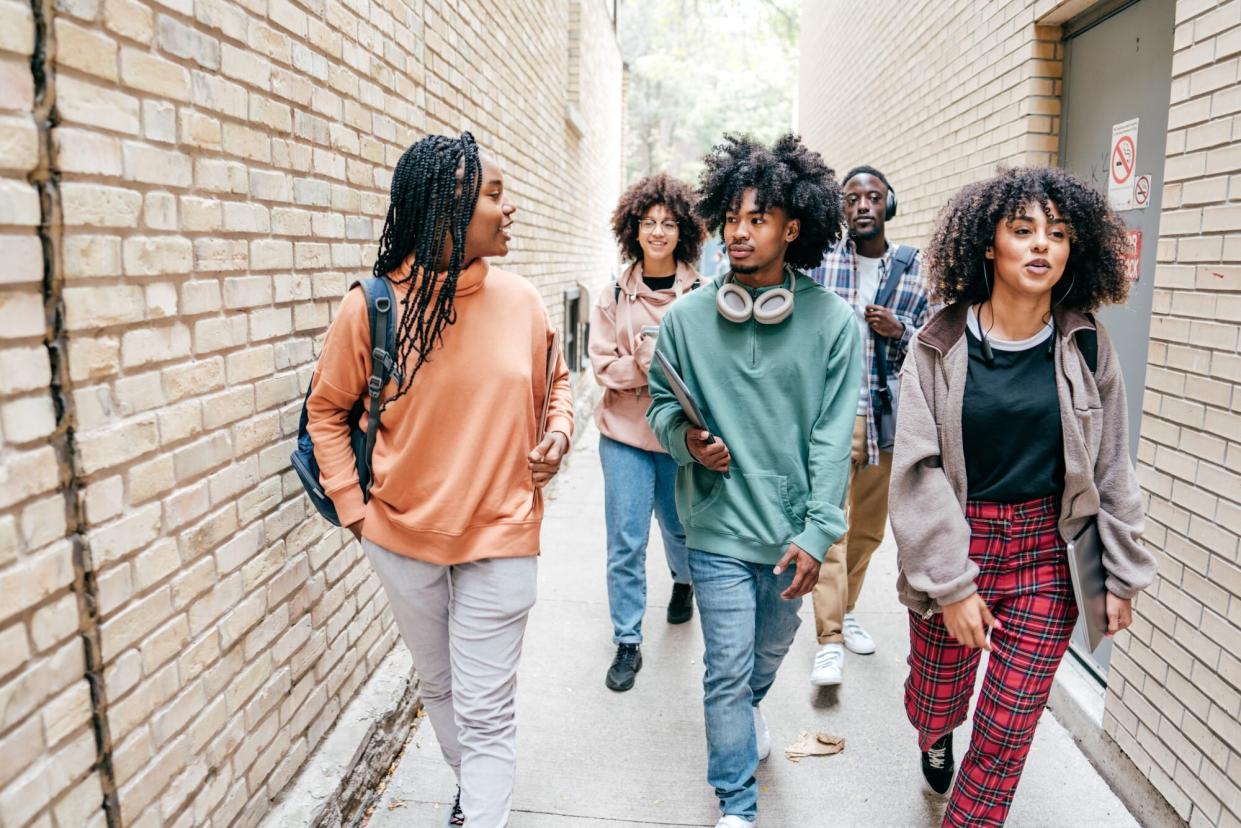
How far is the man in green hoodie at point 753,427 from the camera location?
2.65m

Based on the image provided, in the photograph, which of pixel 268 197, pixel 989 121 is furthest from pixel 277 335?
pixel 989 121

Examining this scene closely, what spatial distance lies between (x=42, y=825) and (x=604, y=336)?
291 cm

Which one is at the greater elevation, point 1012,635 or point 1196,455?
point 1196,455

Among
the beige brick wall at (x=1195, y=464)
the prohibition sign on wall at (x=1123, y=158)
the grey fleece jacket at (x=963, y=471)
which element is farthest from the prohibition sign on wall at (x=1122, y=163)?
the grey fleece jacket at (x=963, y=471)

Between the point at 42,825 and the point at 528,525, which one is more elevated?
the point at 528,525

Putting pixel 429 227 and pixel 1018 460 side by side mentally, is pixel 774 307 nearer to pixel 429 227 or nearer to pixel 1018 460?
pixel 1018 460

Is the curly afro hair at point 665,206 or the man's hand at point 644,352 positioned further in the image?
the curly afro hair at point 665,206

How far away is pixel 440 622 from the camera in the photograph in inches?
101

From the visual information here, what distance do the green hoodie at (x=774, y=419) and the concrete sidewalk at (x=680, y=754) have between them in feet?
3.32

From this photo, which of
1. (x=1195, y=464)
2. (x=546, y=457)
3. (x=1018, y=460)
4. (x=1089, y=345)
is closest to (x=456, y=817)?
(x=546, y=457)

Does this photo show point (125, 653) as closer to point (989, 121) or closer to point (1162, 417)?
point (1162, 417)

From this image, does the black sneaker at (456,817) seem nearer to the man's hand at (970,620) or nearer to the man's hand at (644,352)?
the man's hand at (970,620)

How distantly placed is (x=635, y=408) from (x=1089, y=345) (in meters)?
1.86

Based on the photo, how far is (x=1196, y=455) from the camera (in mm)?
2750
